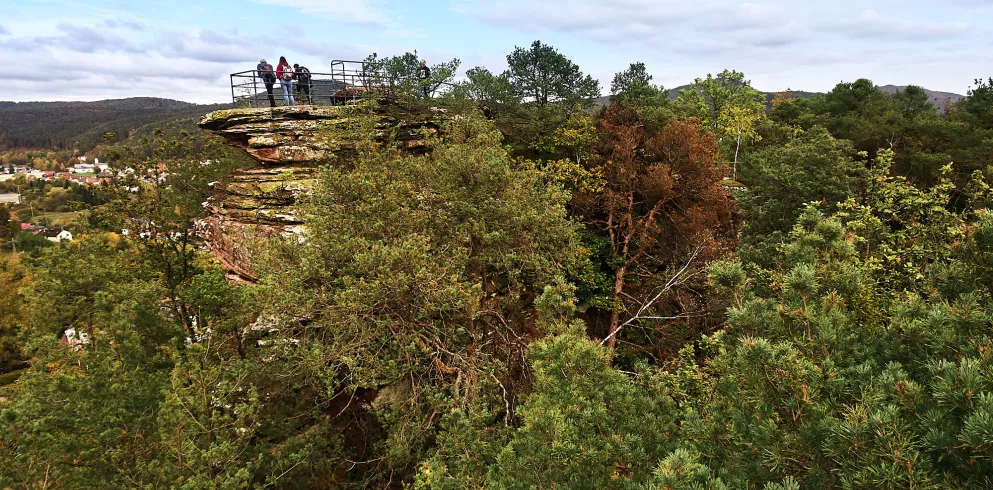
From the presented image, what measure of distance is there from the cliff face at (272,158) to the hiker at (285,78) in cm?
127

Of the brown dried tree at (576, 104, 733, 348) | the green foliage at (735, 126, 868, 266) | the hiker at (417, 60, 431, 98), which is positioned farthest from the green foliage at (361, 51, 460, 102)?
the green foliage at (735, 126, 868, 266)

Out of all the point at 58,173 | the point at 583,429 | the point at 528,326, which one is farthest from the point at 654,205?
the point at 58,173

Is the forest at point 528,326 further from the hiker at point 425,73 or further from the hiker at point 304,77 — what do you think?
the hiker at point 304,77

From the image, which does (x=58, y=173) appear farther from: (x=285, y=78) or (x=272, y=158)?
(x=272, y=158)

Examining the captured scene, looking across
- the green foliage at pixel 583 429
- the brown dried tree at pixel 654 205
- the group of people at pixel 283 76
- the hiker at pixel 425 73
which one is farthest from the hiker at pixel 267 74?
the green foliage at pixel 583 429

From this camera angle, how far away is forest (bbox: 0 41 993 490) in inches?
162

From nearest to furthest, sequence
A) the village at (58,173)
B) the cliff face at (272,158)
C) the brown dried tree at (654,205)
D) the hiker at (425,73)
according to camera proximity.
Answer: the cliff face at (272,158) < the brown dried tree at (654,205) < the hiker at (425,73) < the village at (58,173)

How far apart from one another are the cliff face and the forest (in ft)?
3.62

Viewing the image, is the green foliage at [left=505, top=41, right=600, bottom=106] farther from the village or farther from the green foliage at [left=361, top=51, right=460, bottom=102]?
the village

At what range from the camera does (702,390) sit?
923 cm

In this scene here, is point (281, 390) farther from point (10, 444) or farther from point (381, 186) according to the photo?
point (381, 186)

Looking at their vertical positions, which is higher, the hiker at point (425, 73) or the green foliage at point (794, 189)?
the hiker at point (425, 73)

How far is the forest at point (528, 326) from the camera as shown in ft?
13.5

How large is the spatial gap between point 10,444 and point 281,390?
16.3ft
